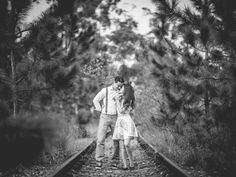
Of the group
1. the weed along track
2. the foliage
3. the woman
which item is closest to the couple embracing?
the woman

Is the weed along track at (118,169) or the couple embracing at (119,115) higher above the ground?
the couple embracing at (119,115)

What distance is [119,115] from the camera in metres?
5.38

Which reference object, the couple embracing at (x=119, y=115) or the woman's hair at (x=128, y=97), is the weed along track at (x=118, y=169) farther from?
the woman's hair at (x=128, y=97)

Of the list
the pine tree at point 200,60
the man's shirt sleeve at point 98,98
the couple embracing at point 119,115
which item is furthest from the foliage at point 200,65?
the man's shirt sleeve at point 98,98

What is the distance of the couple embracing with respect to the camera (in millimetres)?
5188

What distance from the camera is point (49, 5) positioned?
3559mm

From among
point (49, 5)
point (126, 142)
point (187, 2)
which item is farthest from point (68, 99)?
point (187, 2)

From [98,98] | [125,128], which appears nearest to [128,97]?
[125,128]

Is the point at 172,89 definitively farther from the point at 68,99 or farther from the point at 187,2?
the point at 68,99

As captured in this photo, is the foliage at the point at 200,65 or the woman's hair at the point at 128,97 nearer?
the foliage at the point at 200,65

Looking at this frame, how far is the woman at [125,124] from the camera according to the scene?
16.9ft

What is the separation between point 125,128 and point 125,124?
0.28 feet

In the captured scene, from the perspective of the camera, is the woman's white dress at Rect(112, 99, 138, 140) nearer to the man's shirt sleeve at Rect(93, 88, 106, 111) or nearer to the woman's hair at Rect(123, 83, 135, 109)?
the woman's hair at Rect(123, 83, 135, 109)

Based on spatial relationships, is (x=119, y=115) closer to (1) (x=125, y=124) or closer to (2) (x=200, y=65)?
(1) (x=125, y=124)
